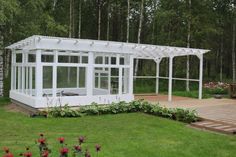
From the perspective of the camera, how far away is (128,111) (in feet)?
38.5

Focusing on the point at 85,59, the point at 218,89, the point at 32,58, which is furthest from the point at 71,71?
the point at 218,89

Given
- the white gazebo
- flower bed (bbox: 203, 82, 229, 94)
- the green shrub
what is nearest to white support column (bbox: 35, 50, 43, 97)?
the white gazebo

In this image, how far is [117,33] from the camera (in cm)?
2964

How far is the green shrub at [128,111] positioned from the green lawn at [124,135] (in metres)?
0.51

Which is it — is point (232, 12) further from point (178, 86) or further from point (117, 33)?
point (117, 33)

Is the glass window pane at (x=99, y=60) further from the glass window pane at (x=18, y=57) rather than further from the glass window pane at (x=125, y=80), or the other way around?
the glass window pane at (x=18, y=57)

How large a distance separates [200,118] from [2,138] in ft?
18.7

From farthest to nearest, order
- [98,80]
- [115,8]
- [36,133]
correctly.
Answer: [115,8]
[98,80]
[36,133]

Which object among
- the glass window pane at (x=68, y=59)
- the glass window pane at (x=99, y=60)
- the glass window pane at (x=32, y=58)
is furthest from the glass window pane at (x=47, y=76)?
the glass window pane at (x=99, y=60)

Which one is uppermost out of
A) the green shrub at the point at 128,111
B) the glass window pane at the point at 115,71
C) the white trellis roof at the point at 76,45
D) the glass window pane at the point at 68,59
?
the white trellis roof at the point at 76,45

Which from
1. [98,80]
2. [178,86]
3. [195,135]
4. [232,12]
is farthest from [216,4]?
[195,135]

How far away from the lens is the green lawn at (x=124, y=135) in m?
6.47

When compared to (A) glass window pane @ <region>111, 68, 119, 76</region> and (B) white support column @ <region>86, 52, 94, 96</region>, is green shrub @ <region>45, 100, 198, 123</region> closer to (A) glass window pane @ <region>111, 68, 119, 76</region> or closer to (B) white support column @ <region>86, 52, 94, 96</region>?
(B) white support column @ <region>86, 52, 94, 96</region>

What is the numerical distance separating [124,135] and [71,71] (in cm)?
519
